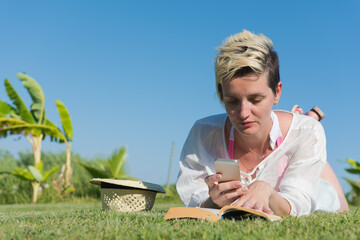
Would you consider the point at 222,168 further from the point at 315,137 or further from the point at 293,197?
the point at 315,137

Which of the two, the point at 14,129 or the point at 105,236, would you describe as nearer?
the point at 105,236

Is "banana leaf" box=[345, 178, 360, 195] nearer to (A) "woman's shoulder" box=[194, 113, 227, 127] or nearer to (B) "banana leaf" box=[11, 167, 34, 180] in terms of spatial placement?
(A) "woman's shoulder" box=[194, 113, 227, 127]

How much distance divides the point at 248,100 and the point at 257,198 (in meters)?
0.85

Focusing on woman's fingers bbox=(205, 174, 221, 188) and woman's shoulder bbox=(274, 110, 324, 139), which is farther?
woman's shoulder bbox=(274, 110, 324, 139)

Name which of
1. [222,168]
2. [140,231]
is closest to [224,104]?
[222,168]

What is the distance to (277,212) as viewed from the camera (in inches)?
121

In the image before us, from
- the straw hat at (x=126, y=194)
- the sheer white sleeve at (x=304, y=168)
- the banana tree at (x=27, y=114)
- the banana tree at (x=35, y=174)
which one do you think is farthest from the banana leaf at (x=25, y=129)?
the sheer white sleeve at (x=304, y=168)

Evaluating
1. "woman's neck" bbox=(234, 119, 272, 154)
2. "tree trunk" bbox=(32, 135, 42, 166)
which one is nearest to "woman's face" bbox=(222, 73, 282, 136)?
"woman's neck" bbox=(234, 119, 272, 154)

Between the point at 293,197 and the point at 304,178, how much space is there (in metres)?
0.26

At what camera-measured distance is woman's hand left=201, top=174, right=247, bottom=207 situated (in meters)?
2.91

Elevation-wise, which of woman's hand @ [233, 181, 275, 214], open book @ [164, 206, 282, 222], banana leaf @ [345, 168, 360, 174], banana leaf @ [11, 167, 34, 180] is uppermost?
woman's hand @ [233, 181, 275, 214]

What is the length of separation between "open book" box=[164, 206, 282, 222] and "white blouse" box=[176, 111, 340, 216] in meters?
0.54

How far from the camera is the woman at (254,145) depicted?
3064 millimetres

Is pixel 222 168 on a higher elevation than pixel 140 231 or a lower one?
higher
